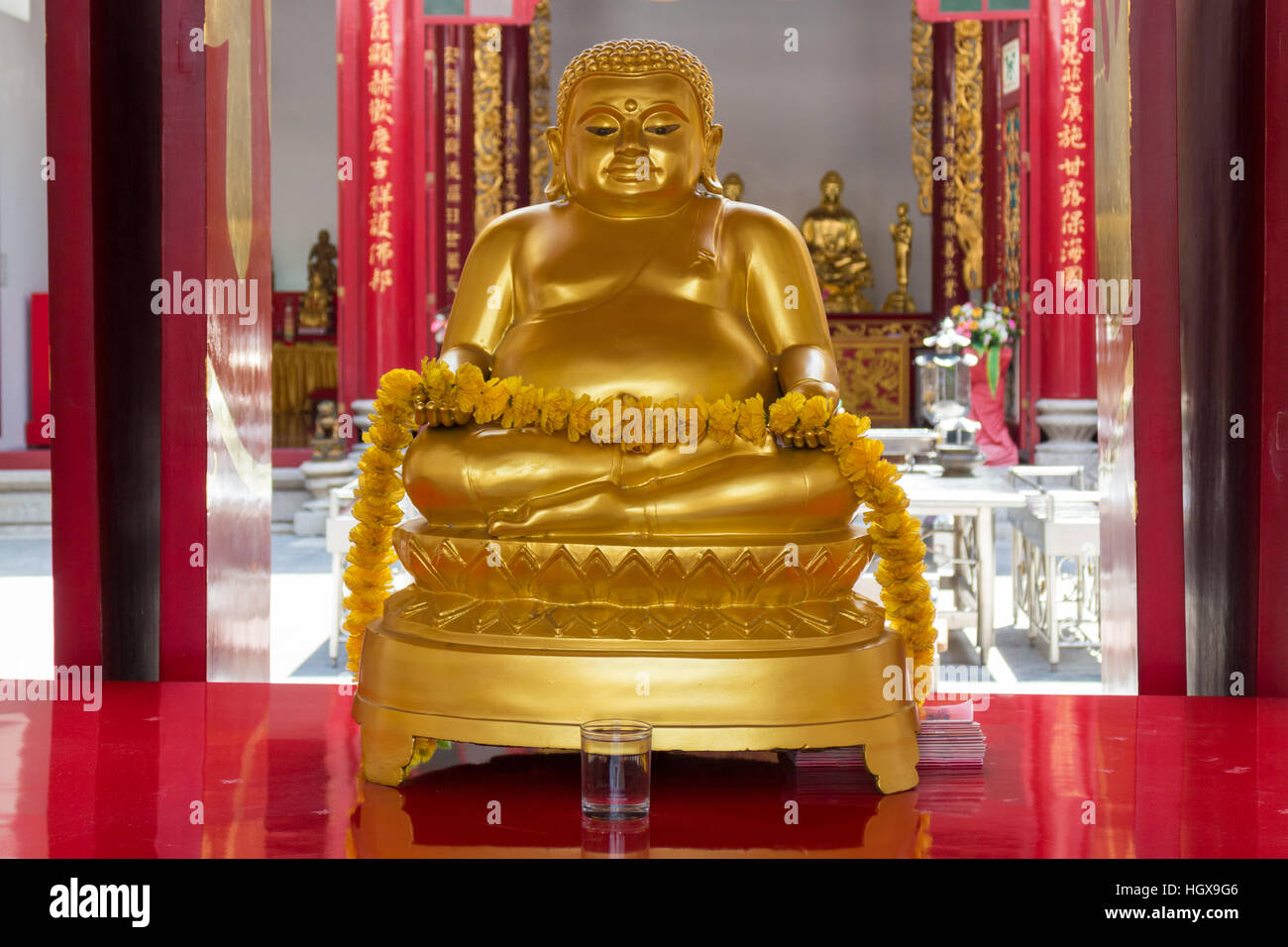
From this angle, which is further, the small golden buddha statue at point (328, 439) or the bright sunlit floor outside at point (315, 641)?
the small golden buddha statue at point (328, 439)

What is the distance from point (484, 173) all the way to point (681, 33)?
2.81 meters

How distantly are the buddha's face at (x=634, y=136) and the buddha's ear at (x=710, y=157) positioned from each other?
6cm

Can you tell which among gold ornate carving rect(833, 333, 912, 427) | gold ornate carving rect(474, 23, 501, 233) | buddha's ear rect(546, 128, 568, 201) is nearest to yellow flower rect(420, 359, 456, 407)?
buddha's ear rect(546, 128, 568, 201)

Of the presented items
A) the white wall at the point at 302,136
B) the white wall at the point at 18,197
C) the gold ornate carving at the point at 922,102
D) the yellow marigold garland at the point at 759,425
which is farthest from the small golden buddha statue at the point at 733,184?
the yellow marigold garland at the point at 759,425

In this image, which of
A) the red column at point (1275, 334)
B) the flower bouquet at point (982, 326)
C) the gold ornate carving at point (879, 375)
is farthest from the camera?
the gold ornate carving at point (879, 375)

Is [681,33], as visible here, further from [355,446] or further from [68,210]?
[68,210]

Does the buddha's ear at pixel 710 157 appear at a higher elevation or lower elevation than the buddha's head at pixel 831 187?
lower

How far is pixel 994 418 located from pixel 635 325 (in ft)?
24.9

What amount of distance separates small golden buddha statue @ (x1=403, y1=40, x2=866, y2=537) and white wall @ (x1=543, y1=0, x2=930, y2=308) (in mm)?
9301

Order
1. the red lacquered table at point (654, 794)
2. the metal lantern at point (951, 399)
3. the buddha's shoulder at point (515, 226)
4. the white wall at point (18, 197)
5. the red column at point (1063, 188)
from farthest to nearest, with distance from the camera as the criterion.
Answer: the white wall at point (18, 197), the red column at point (1063, 188), the metal lantern at point (951, 399), the buddha's shoulder at point (515, 226), the red lacquered table at point (654, 794)

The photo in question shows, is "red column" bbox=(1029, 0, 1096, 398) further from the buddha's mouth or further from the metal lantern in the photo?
the buddha's mouth

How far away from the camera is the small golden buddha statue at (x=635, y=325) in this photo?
6.65ft

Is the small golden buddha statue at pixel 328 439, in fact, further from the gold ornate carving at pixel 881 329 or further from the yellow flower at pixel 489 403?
the yellow flower at pixel 489 403

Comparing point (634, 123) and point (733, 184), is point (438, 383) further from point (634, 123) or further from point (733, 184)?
point (733, 184)
